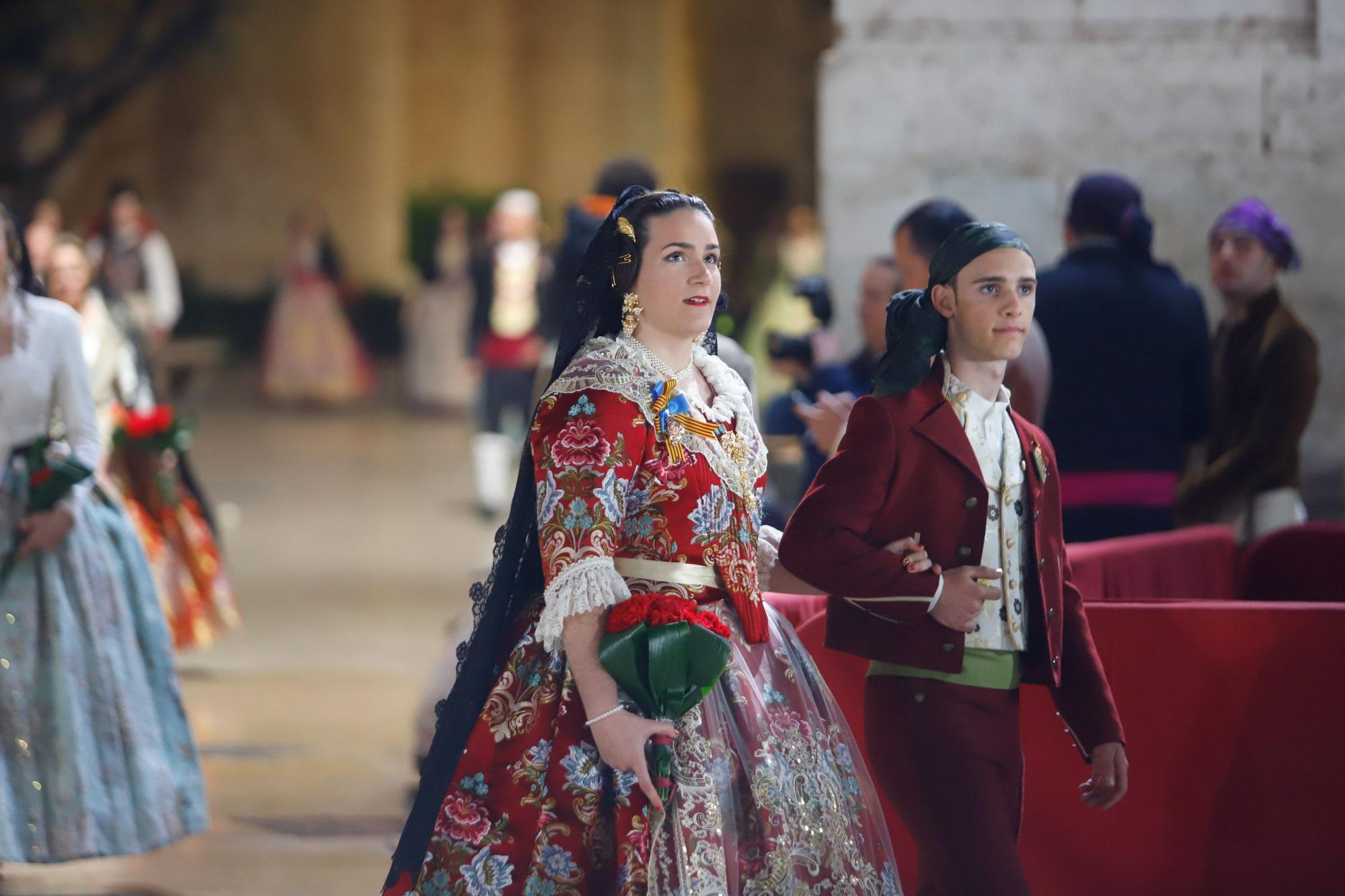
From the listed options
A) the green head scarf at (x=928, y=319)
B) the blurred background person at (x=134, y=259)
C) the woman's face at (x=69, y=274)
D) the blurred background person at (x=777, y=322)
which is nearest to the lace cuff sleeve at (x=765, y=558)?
the green head scarf at (x=928, y=319)

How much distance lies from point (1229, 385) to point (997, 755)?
2.82m

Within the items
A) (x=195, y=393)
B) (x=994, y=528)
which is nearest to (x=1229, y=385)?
(x=994, y=528)

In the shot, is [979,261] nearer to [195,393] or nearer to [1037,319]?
[1037,319]

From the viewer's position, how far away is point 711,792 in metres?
2.83

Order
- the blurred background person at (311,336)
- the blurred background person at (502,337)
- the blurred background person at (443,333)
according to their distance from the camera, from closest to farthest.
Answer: the blurred background person at (502,337) → the blurred background person at (443,333) → the blurred background person at (311,336)

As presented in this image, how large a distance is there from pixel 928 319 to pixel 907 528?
0.37 meters

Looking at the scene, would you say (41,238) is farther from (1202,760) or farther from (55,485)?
(1202,760)

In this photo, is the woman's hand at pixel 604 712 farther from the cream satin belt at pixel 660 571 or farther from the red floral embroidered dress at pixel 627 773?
the cream satin belt at pixel 660 571

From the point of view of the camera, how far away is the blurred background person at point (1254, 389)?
17.7 ft

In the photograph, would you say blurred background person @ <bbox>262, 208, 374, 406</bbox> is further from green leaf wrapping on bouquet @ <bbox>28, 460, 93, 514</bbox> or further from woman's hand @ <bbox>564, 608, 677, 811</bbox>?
woman's hand @ <bbox>564, 608, 677, 811</bbox>

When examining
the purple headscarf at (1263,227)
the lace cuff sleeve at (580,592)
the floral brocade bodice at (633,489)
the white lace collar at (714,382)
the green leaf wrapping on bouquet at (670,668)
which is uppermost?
the purple headscarf at (1263,227)

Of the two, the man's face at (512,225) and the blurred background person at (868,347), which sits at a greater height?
the man's face at (512,225)

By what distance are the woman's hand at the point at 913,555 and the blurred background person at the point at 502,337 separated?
7.86 metres

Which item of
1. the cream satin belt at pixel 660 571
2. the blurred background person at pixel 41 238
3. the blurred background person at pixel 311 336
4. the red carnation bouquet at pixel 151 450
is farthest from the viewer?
the blurred background person at pixel 311 336
